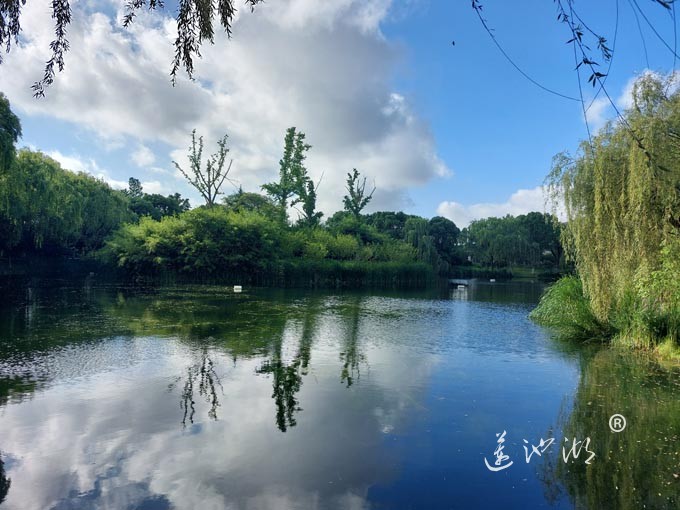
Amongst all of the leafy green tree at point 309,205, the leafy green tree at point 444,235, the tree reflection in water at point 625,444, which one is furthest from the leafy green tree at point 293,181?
the tree reflection in water at point 625,444

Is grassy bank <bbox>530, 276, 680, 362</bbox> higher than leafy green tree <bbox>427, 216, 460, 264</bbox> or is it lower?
lower

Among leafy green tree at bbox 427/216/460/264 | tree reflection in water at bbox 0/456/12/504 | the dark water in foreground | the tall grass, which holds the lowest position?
tree reflection in water at bbox 0/456/12/504

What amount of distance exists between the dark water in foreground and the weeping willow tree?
1.16 m

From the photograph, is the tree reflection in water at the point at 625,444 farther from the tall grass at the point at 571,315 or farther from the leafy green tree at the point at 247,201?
the leafy green tree at the point at 247,201

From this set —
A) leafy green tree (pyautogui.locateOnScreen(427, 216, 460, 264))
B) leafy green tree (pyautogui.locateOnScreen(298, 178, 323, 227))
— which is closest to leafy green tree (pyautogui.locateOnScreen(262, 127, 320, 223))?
leafy green tree (pyautogui.locateOnScreen(298, 178, 323, 227))

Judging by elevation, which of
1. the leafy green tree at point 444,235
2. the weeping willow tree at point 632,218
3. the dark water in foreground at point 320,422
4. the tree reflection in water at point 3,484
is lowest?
the tree reflection in water at point 3,484

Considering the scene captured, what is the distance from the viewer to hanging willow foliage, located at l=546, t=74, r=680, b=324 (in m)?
8.26

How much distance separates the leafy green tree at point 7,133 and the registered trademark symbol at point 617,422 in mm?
23451

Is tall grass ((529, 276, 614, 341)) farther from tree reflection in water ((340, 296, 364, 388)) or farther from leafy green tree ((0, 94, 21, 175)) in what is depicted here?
leafy green tree ((0, 94, 21, 175))

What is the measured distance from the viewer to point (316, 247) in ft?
124

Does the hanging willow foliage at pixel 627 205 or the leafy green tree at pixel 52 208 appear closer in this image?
the hanging willow foliage at pixel 627 205

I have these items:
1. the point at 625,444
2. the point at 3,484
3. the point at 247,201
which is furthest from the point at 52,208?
the point at 625,444

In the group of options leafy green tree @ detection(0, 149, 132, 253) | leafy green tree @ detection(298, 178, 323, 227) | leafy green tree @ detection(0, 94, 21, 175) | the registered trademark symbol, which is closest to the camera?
the registered trademark symbol

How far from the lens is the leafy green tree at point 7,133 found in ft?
66.2
